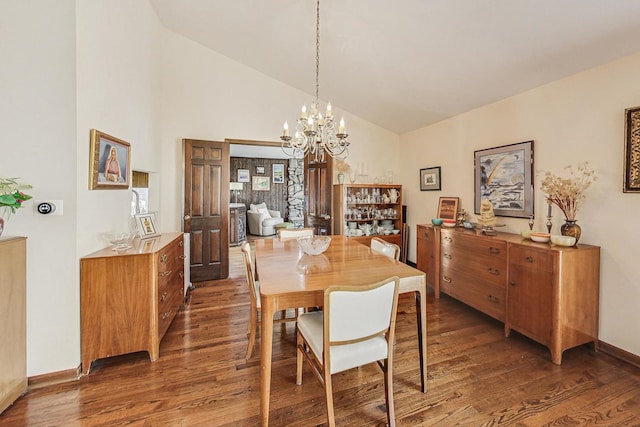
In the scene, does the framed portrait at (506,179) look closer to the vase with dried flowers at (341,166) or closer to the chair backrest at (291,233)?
the vase with dried flowers at (341,166)

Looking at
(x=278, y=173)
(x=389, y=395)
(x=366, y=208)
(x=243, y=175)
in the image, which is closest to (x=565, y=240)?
(x=389, y=395)

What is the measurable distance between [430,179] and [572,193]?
1.97 metres

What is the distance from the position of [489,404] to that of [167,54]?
5.04 meters

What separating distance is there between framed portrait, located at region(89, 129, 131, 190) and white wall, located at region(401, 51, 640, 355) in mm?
3864

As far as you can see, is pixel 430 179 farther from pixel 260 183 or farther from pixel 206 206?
pixel 260 183

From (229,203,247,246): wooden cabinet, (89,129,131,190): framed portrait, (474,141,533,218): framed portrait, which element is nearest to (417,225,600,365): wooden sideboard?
(474,141,533,218): framed portrait

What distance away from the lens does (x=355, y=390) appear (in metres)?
1.82

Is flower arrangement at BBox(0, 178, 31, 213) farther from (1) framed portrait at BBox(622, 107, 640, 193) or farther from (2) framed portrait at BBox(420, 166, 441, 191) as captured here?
(2) framed portrait at BBox(420, 166, 441, 191)

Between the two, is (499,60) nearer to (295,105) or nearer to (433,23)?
(433,23)

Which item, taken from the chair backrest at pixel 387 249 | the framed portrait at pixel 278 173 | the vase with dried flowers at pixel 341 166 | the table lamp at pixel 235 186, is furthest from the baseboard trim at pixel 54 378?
the framed portrait at pixel 278 173

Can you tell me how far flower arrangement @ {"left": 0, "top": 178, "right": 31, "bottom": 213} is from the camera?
5.09ft

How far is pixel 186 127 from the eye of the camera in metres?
3.94

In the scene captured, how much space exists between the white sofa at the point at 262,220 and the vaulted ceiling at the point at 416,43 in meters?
4.46

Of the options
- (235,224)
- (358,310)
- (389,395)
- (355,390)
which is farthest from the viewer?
(235,224)
